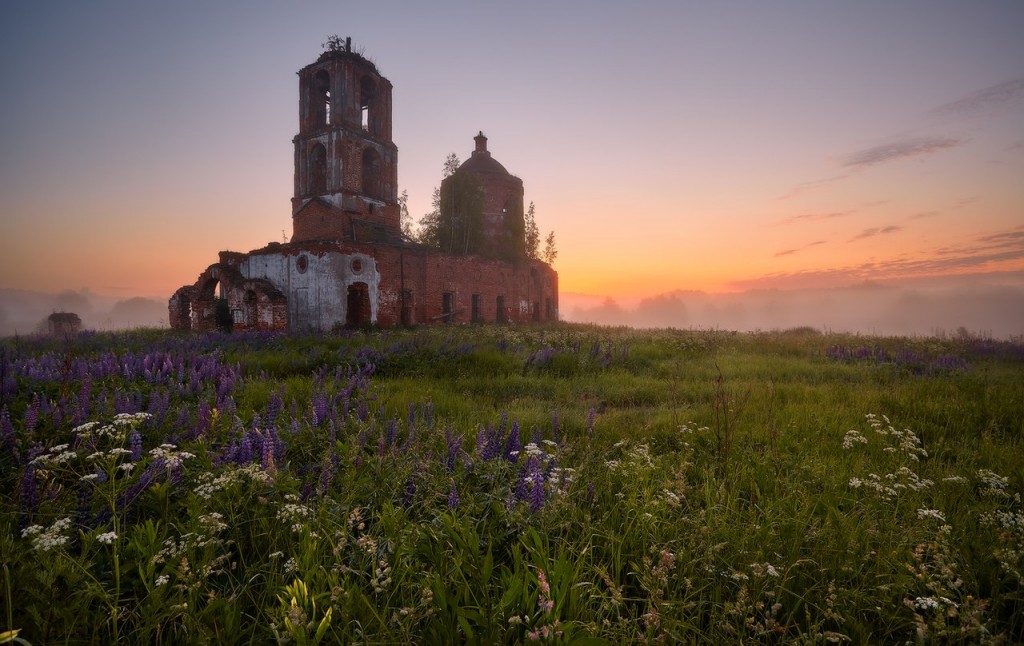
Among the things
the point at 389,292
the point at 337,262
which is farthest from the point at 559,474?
the point at 389,292

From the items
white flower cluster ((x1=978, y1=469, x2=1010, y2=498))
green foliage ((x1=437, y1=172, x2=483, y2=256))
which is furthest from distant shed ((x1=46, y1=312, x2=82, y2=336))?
white flower cluster ((x1=978, y1=469, x2=1010, y2=498))

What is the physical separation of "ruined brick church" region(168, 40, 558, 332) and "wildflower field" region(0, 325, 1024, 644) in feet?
58.5

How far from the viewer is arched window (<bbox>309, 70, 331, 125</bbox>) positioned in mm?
27250

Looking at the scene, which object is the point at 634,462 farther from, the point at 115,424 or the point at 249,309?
the point at 249,309

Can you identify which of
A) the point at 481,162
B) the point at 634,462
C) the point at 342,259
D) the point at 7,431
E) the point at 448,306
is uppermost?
the point at 481,162

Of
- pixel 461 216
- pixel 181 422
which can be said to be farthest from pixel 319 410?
pixel 461 216

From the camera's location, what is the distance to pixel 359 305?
81.1 ft

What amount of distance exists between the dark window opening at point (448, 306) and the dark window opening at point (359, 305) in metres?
6.06

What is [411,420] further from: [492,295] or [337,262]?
[492,295]

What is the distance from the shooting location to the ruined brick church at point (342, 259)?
22766 mm

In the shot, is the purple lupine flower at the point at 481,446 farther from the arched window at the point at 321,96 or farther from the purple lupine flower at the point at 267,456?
the arched window at the point at 321,96

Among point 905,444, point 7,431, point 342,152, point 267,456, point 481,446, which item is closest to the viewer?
point 267,456

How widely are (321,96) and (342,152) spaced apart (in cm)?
460

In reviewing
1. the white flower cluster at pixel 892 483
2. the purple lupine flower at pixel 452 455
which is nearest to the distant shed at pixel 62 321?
the purple lupine flower at pixel 452 455
